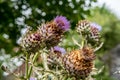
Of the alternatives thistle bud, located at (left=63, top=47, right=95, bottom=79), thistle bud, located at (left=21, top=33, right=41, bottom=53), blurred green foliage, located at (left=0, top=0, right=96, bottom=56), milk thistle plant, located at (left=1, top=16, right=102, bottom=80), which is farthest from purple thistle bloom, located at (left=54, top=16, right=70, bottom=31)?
blurred green foliage, located at (left=0, top=0, right=96, bottom=56)

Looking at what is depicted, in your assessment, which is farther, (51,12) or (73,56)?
(51,12)

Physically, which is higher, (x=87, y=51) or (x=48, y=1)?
(x=48, y=1)

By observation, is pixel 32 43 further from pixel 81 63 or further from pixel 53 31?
pixel 81 63

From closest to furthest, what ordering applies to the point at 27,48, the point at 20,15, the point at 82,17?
the point at 27,48 < the point at 82,17 < the point at 20,15

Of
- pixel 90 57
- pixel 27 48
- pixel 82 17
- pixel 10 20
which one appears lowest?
pixel 90 57

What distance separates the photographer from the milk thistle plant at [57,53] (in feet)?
8.43

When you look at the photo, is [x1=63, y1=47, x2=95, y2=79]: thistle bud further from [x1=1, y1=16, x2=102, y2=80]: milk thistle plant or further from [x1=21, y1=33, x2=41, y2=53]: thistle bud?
[x1=21, y1=33, x2=41, y2=53]: thistle bud

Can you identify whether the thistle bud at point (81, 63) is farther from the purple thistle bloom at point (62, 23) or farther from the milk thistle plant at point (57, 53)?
the purple thistle bloom at point (62, 23)

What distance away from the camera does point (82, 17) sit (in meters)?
5.54

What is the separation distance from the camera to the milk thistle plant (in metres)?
2.57

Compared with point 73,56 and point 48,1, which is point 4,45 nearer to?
point 48,1

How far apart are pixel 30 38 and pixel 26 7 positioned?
9.62 feet

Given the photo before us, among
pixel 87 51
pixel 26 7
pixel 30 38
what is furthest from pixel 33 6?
pixel 87 51

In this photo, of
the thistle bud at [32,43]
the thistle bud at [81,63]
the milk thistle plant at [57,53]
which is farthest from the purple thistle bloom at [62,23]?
the thistle bud at [81,63]
